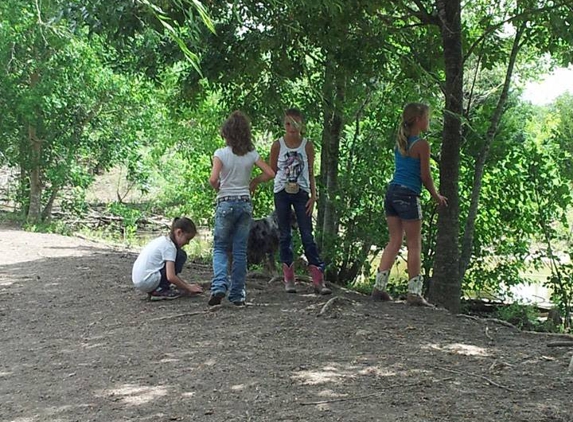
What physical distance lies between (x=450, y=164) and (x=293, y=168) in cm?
193

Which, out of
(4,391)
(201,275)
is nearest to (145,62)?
(201,275)

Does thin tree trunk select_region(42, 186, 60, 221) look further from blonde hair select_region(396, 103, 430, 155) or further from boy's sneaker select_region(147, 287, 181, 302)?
blonde hair select_region(396, 103, 430, 155)

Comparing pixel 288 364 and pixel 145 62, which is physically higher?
pixel 145 62

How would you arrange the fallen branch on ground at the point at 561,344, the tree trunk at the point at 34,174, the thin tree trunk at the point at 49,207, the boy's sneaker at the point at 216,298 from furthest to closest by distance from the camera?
the thin tree trunk at the point at 49,207
the tree trunk at the point at 34,174
the boy's sneaker at the point at 216,298
the fallen branch on ground at the point at 561,344

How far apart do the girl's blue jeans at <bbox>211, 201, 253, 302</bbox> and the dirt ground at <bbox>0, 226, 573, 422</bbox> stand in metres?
0.21

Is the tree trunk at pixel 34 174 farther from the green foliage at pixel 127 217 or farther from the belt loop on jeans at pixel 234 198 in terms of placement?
the belt loop on jeans at pixel 234 198

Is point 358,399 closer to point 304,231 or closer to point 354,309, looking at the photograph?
point 354,309

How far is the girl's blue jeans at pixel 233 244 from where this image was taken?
651cm

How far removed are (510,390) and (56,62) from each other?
46.5ft

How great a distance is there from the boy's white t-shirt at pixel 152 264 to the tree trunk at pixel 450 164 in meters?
2.95

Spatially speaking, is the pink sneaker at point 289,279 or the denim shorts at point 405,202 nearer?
the denim shorts at point 405,202

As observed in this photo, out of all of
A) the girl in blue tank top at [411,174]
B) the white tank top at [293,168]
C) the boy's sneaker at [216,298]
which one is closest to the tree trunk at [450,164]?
the girl in blue tank top at [411,174]

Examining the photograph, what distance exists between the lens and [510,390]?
4184mm

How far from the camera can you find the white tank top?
6902 millimetres
